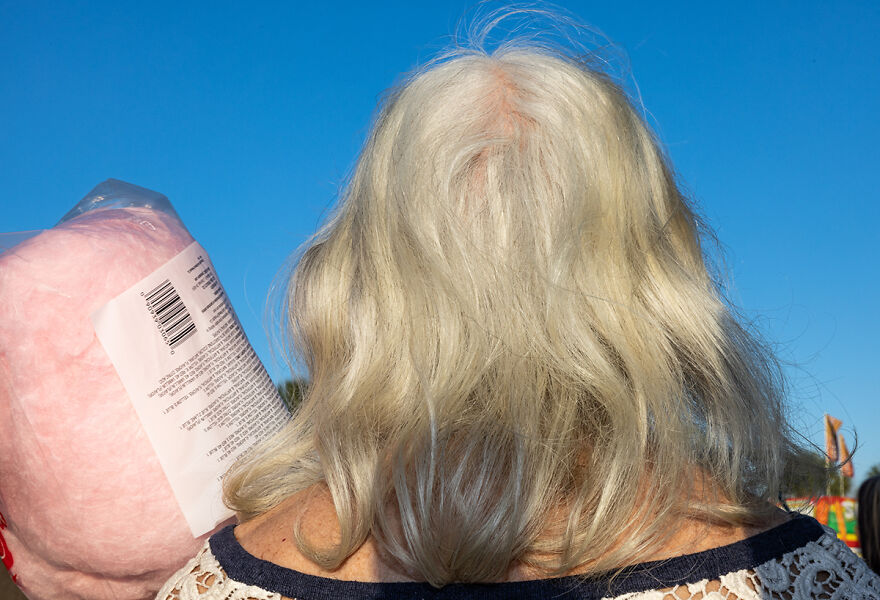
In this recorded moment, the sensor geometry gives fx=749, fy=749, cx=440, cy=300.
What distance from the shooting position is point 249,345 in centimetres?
144

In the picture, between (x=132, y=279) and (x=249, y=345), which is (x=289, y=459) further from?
(x=132, y=279)

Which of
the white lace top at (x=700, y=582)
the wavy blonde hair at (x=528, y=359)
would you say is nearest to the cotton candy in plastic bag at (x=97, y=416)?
the wavy blonde hair at (x=528, y=359)

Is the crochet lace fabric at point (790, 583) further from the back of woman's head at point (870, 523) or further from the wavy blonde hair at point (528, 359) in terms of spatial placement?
the back of woman's head at point (870, 523)

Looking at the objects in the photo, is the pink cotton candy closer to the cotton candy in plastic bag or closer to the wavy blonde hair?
the cotton candy in plastic bag

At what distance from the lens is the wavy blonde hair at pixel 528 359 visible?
3.32 ft

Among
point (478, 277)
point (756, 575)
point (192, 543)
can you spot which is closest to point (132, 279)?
point (192, 543)

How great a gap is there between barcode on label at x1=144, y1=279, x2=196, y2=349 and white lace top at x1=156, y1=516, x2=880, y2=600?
42 cm

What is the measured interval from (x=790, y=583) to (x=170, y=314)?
1036 mm

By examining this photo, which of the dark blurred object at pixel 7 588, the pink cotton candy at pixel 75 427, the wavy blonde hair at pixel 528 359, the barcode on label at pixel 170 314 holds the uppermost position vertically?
the wavy blonde hair at pixel 528 359

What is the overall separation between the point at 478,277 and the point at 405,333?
0.45ft

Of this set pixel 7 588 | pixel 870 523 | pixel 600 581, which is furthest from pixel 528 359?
pixel 870 523

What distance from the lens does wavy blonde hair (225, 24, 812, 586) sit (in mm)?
1013

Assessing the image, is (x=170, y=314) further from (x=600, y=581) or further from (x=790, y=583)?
(x=790, y=583)

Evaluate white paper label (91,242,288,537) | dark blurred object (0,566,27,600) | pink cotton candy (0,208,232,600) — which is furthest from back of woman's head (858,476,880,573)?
dark blurred object (0,566,27,600)
